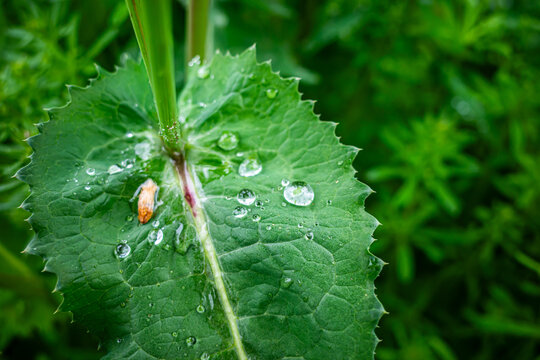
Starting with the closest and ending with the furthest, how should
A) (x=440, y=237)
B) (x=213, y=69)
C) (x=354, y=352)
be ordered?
(x=354, y=352) < (x=213, y=69) < (x=440, y=237)

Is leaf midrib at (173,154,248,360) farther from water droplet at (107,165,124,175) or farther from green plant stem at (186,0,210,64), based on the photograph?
green plant stem at (186,0,210,64)

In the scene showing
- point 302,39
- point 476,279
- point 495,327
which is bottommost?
point 495,327

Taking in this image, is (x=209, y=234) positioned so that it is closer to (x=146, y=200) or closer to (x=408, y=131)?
(x=146, y=200)

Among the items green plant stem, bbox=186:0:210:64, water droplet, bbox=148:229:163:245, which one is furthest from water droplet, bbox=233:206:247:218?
green plant stem, bbox=186:0:210:64

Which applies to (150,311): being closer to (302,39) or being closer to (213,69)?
(213,69)

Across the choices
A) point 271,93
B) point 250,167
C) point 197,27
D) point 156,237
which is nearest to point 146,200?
point 156,237

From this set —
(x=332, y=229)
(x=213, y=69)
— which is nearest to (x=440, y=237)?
A: (x=332, y=229)
